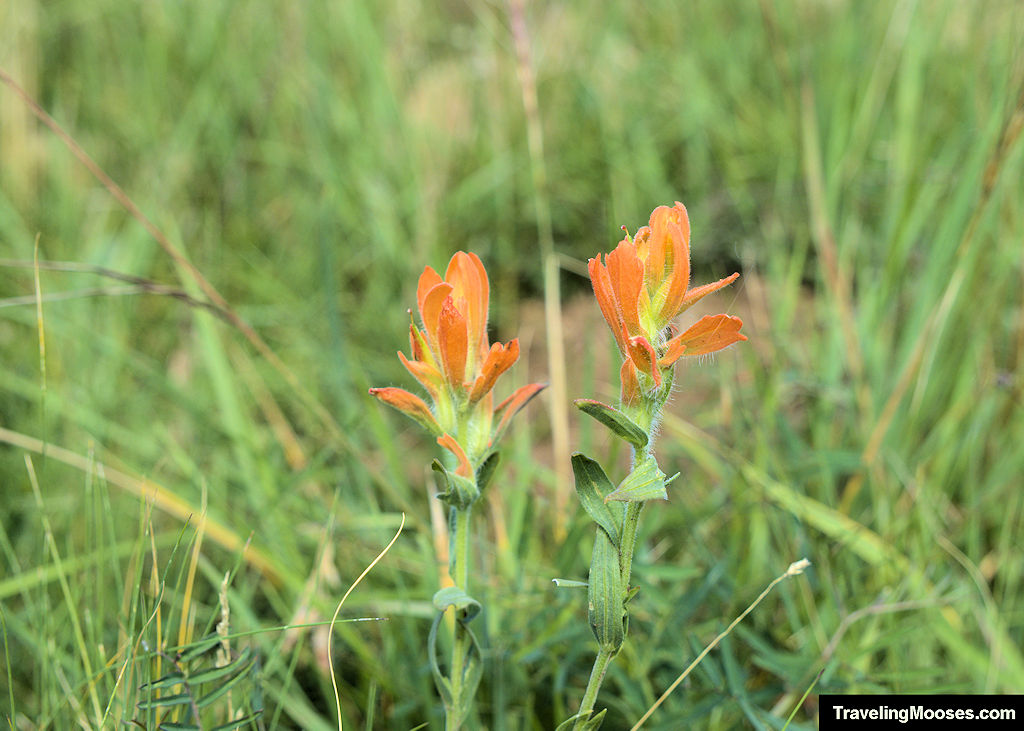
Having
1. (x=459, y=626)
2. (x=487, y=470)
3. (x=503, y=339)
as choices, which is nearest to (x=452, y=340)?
(x=487, y=470)

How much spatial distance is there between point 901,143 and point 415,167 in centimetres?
119

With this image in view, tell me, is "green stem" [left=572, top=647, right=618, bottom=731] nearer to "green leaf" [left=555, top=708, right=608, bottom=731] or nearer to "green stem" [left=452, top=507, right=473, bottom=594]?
"green leaf" [left=555, top=708, right=608, bottom=731]

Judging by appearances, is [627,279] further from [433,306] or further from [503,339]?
[503,339]

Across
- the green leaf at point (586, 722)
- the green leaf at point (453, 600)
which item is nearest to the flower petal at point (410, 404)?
the green leaf at point (453, 600)

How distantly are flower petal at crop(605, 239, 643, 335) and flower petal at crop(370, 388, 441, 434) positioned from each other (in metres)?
0.18

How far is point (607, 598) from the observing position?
0.67 m

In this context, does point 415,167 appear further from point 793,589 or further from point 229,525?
point 793,589

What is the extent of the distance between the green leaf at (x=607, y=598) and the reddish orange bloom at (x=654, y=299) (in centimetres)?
13

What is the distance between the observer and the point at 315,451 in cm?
184

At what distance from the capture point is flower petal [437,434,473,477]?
704mm

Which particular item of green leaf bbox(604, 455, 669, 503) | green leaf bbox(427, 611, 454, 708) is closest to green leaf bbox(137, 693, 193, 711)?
green leaf bbox(427, 611, 454, 708)

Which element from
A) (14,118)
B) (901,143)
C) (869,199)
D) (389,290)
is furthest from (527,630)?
(14,118)

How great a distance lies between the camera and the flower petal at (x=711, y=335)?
0.64 m

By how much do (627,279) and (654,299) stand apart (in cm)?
6
